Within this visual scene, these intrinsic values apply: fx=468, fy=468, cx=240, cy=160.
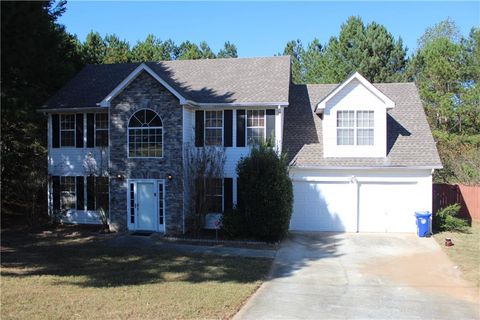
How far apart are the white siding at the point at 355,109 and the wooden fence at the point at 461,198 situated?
5.12 metres

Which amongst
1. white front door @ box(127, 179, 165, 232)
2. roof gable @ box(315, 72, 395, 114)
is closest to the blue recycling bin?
roof gable @ box(315, 72, 395, 114)

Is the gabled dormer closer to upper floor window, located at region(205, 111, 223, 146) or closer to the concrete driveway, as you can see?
the concrete driveway

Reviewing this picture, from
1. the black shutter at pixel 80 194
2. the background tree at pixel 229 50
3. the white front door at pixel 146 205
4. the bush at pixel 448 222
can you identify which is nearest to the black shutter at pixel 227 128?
the white front door at pixel 146 205

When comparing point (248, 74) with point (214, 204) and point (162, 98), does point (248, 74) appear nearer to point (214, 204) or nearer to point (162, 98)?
point (162, 98)

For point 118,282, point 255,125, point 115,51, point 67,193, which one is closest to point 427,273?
point 118,282

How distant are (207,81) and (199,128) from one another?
320 cm

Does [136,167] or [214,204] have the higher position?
[136,167]

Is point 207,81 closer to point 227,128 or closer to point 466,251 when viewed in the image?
point 227,128

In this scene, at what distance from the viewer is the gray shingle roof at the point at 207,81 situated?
2028 centimetres

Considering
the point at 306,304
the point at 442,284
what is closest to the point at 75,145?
the point at 306,304

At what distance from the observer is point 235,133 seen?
1989 centimetres

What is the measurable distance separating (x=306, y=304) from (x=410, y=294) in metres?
2.84

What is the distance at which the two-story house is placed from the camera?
1911 cm

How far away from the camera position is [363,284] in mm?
12023
